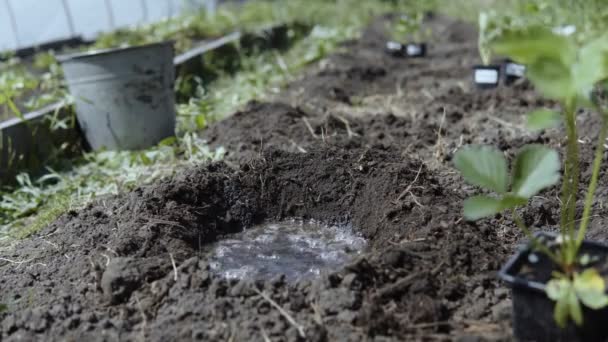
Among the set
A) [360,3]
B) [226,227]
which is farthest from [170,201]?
→ [360,3]

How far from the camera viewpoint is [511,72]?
437 cm

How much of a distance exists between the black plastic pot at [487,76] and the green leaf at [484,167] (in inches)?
117

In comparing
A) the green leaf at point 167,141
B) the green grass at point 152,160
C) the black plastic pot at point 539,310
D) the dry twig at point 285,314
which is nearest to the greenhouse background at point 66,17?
the green grass at point 152,160

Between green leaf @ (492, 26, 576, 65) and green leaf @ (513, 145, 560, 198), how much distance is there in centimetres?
28

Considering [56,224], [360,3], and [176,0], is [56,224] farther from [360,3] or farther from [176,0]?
[360,3]

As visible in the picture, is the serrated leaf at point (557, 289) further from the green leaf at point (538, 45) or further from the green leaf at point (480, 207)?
the green leaf at point (538, 45)

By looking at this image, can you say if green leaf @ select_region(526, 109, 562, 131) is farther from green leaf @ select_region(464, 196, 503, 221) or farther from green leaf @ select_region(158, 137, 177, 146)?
green leaf @ select_region(158, 137, 177, 146)

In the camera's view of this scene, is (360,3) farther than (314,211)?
Yes

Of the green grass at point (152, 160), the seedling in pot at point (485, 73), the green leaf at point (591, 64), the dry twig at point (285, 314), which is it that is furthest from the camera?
the seedling in pot at point (485, 73)

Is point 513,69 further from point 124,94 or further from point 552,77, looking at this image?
point 552,77

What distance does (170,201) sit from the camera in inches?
94.3

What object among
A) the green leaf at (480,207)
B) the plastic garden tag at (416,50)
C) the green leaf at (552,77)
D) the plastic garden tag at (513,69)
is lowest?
the plastic garden tag at (416,50)

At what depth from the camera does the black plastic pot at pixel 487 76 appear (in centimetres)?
422

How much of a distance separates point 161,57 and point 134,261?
195cm
